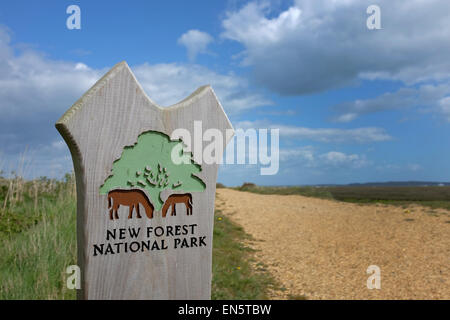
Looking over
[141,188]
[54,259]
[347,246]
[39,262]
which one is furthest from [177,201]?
[347,246]

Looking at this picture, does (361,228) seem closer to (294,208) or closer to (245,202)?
(294,208)

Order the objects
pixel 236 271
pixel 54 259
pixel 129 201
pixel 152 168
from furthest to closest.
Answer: pixel 236 271 → pixel 54 259 → pixel 152 168 → pixel 129 201

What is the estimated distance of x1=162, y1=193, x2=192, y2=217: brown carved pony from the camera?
3.34 m

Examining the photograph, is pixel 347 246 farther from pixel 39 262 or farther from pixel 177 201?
pixel 39 262

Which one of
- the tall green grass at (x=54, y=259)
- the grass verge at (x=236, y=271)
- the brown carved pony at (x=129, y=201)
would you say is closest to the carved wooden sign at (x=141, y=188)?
the brown carved pony at (x=129, y=201)

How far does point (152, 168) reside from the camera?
3270 mm

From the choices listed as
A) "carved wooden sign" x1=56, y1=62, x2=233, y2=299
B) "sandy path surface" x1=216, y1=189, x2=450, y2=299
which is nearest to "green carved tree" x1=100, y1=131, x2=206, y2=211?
"carved wooden sign" x1=56, y1=62, x2=233, y2=299

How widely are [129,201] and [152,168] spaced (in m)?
0.35

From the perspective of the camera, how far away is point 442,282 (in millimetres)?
6238

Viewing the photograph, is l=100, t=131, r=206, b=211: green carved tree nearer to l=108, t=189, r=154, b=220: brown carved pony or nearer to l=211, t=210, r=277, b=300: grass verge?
l=108, t=189, r=154, b=220: brown carved pony

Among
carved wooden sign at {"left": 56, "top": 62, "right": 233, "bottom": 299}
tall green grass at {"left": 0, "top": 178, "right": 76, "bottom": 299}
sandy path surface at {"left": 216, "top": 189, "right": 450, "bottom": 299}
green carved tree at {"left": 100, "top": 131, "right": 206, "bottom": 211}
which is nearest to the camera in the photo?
carved wooden sign at {"left": 56, "top": 62, "right": 233, "bottom": 299}

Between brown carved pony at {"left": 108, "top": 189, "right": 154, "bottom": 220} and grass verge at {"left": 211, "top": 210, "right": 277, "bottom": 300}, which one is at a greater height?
brown carved pony at {"left": 108, "top": 189, "right": 154, "bottom": 220}
